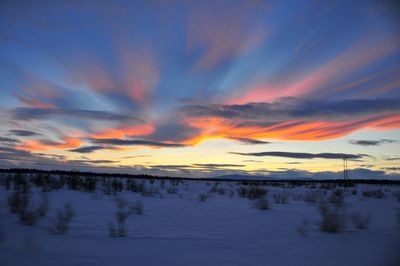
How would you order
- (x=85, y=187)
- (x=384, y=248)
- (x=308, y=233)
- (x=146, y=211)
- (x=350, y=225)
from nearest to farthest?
(x=384, y=248) < (x=308, y=233) < (x=350, y=225) < (x=146, y=211) < (x=85, y=187)

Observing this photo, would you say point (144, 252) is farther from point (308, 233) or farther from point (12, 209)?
point (12, 209)

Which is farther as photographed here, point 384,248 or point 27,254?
point 384,248

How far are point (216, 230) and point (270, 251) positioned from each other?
231 centimetres

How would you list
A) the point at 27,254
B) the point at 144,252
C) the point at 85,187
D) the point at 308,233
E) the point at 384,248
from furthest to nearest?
the point at 85,187
the point at 308,233
the point at 384,248
the point at 144,252
the point at 27,254

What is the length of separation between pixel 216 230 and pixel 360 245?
3020mm

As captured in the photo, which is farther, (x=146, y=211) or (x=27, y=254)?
(x=146, y=211)

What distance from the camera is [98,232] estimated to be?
23.5 ft

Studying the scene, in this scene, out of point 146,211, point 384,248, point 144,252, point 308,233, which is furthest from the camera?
point 146,211

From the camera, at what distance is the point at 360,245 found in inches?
257

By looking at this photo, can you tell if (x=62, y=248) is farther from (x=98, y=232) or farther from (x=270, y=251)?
(x=270, y=251)

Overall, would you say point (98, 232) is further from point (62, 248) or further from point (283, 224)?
point (283, 224)

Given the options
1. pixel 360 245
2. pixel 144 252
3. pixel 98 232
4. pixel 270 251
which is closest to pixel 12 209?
pixel 98 232

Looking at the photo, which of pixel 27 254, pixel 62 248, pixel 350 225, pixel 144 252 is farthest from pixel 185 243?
pixel 350 225

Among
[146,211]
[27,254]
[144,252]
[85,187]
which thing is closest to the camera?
[27,254]
